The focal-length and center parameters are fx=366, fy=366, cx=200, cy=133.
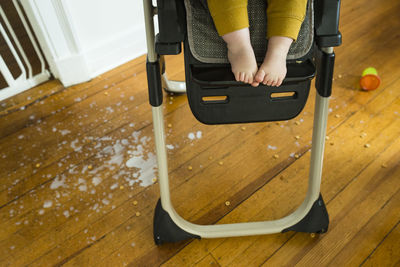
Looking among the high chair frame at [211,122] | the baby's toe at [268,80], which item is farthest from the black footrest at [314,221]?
the baby's toe at [268,80]

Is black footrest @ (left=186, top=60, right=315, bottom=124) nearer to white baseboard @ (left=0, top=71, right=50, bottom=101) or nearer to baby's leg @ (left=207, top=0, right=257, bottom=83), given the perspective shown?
baby's leg @ (left=207, top=0, right=257, bottom=83)

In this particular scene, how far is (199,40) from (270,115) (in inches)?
10.3

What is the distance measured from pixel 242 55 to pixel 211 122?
0.20m

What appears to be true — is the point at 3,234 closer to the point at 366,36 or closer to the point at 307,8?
the point at 307,8

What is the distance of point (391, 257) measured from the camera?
108 centimetres

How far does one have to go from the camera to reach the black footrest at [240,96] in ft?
2.77

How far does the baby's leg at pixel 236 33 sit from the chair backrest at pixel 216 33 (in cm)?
3

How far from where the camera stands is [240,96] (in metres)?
0.89

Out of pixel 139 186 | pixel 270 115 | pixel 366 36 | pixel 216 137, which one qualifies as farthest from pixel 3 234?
pixel 366 36

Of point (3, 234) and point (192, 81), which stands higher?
point (192, 81)

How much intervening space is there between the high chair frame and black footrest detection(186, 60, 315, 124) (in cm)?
5

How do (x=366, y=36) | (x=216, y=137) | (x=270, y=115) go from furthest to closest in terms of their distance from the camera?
(x=366, y=36), (x=216, y=137), (x=270, y=115)

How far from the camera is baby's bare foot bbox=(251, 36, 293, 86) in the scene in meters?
0.82

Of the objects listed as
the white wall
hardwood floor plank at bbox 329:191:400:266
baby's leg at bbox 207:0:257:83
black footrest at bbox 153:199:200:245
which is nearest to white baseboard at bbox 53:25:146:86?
the white wall
